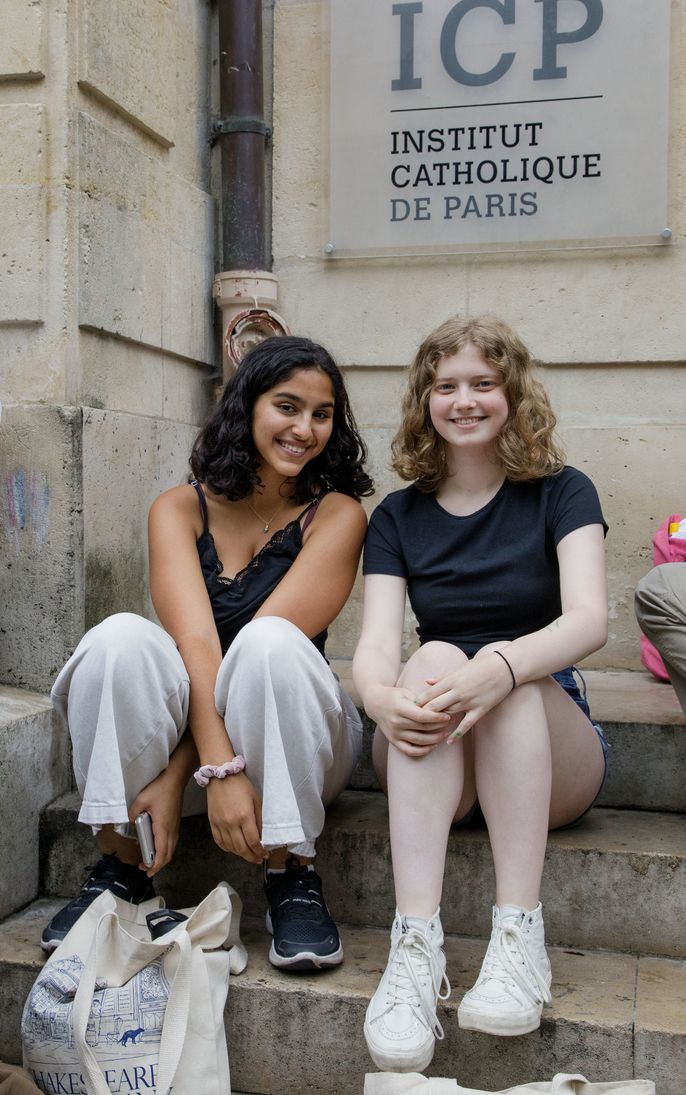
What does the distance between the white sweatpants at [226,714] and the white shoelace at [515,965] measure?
440 millimetres

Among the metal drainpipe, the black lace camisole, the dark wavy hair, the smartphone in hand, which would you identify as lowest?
the smartphone in hand

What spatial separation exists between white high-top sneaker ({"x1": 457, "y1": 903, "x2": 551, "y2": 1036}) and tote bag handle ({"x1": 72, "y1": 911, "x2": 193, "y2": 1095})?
0.53 metres

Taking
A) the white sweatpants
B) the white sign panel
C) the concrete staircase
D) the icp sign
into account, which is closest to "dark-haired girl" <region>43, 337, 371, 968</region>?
the white sweatpants

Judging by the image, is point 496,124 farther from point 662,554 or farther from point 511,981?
point 511,981

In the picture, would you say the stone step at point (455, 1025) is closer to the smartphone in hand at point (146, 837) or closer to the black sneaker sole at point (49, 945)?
the black sneaker sole at point (49, 945)

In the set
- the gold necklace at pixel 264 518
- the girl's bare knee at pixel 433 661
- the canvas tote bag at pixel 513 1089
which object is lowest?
the canvas tote bag at pixel 513 1089

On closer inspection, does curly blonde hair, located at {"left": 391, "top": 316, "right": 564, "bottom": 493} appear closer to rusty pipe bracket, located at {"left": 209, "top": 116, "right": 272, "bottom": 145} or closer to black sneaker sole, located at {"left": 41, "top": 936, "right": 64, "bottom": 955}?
black sneaker sole, located at {"left": 41, "top": 936, "right": 64, "bottom": 955}

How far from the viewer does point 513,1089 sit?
6.72 feet

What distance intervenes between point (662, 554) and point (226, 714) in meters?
1.73

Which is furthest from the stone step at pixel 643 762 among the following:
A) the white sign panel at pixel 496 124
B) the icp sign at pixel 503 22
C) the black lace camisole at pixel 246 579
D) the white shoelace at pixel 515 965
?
the icp sign at pixel 503 22

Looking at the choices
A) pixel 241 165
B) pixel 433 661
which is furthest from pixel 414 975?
pixel 241 165

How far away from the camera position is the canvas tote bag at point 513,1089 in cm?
199

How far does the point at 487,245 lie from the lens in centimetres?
383

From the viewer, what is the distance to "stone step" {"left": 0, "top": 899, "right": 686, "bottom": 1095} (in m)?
2.14
